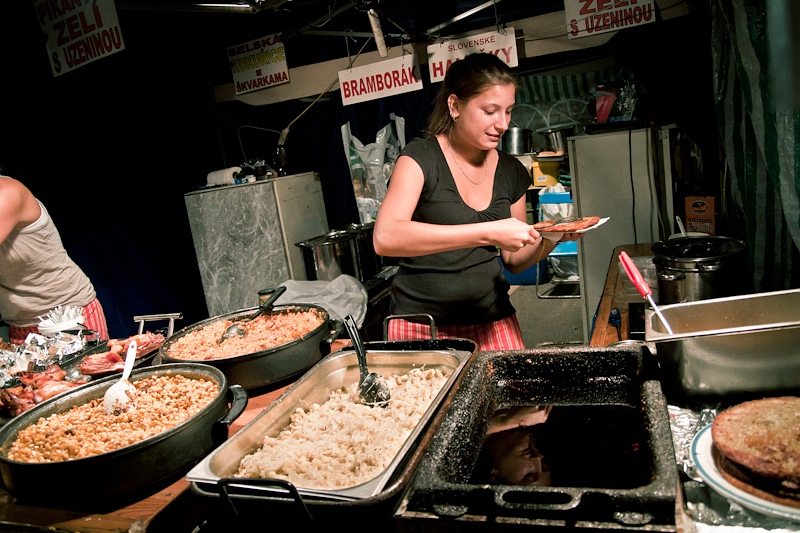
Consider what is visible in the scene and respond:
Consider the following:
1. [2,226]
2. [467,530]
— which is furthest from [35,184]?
[467,530]

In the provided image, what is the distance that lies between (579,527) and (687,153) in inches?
185

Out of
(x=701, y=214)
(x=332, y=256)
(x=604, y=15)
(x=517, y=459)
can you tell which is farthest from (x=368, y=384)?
(x=604, y=15)

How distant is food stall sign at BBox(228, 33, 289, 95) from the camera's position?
5.16 metres

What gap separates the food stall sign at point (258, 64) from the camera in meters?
5.16

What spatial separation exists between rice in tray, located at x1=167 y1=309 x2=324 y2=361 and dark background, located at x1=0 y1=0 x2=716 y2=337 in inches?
126

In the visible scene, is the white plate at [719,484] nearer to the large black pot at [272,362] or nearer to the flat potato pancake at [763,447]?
the flat potato pancake at [763,447]

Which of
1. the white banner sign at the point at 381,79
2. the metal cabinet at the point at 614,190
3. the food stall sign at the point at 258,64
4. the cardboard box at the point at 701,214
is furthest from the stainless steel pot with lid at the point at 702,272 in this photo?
the food stall sign at the point at 258,64

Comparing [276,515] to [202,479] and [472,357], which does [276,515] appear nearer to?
[202,479]

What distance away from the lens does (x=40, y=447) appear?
5.06 ft

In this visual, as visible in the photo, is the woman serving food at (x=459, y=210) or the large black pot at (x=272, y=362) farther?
the woman serving food at (x=459, y=210)

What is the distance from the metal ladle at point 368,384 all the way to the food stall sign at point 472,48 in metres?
3.24

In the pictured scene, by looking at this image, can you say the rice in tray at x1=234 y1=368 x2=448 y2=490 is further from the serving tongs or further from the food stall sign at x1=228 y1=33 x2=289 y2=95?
the food stall sign at x1=228 y1=33 x2=289 y2=95

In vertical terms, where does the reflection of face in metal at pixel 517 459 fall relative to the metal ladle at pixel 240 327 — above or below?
below

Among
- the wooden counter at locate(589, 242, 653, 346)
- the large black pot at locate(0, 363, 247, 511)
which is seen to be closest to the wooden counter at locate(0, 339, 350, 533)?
the large black pot at locate(0, 363, 247, 511)
